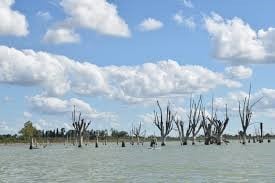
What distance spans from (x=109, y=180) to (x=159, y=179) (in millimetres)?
2553

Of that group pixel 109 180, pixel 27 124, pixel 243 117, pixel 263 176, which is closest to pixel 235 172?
pixel 263 176

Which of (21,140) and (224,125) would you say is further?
(21,140)

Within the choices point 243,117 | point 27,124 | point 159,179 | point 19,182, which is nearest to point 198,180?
point 159,179

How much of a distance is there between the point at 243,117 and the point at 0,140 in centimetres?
7799

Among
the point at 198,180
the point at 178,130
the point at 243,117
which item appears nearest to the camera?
the point at 198,180

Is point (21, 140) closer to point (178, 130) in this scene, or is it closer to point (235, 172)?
point (178, 130)

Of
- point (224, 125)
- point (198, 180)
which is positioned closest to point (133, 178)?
point (198, 180)

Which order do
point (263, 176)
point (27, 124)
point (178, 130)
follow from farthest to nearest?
1. point (27, 124)
2. point (178, 130)
3. point (263, 176)

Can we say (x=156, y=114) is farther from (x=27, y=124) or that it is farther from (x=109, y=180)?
(x=109, y=180)

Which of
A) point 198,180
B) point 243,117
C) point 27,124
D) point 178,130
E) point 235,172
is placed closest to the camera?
point 198,180

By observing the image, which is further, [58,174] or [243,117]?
[243,117]

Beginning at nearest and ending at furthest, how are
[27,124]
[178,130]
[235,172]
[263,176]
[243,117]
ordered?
[263,176] < [235,172] < [243,117] < [178,130] < [27,124]

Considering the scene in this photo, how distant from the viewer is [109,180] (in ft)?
92.8

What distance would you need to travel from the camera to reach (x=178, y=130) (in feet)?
383
